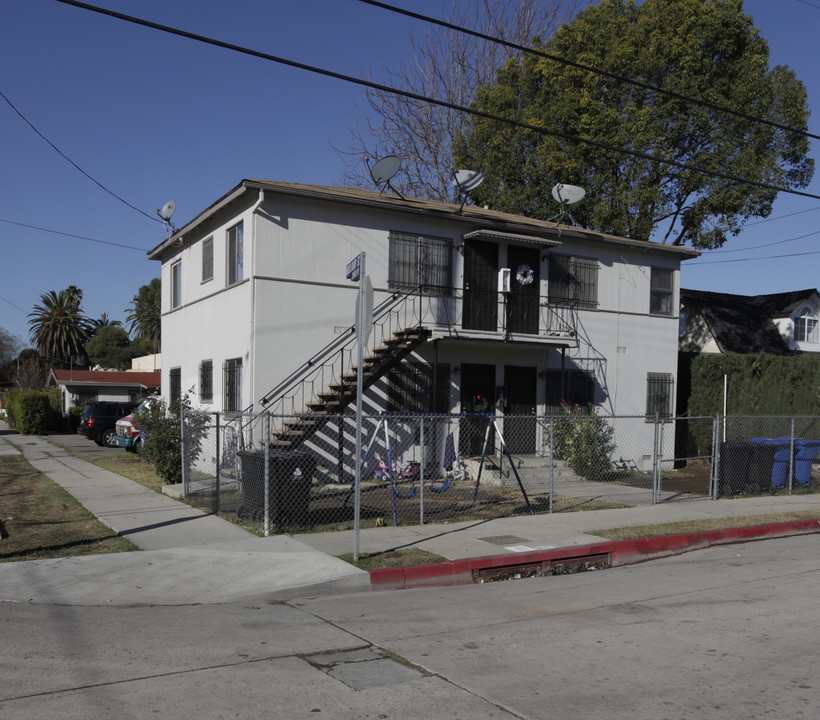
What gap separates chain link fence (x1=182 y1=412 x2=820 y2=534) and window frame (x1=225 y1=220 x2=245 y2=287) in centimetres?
Result: 296

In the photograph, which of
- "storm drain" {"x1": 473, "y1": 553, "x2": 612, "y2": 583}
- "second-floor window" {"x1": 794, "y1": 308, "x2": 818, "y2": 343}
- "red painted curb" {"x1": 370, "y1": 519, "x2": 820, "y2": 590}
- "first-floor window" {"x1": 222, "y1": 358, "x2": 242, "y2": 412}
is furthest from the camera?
"second-floor window" {"x1": 794, "y1": 308, "x2": 818, "y2": 343}

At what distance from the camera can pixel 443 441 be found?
1686 centimetres

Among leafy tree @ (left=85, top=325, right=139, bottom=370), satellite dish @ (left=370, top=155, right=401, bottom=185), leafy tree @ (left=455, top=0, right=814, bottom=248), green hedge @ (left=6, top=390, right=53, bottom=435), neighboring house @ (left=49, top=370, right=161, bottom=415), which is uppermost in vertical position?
leafy tree @ (left=455, top=0, right=814, bottom=248)

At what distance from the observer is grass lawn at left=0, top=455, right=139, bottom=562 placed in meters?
9.02

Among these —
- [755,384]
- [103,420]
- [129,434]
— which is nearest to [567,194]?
[755,384]

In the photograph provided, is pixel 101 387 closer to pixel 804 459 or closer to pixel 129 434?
pixel 129 434

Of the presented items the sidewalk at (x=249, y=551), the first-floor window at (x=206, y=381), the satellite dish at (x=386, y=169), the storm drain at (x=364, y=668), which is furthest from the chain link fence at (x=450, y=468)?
the satellite dish at (x=386, y=169)

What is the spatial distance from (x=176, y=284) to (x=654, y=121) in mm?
15481

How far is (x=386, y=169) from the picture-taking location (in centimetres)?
1605

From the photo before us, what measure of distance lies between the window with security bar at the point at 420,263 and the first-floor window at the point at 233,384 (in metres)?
3.68

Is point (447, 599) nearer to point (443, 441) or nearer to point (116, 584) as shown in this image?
point (116, 584)

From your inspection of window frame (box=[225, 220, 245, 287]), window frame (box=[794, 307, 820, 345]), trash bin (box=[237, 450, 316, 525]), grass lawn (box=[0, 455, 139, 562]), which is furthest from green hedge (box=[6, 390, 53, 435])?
window frame (box=[794, 307, 820, 345])

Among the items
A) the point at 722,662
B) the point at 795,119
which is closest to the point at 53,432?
the point at 795,119

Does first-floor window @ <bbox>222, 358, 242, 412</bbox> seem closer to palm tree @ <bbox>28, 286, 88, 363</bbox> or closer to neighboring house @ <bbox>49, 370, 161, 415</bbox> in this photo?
neighboring house @ <bbox>49, 370, 161, 415</bbox>
